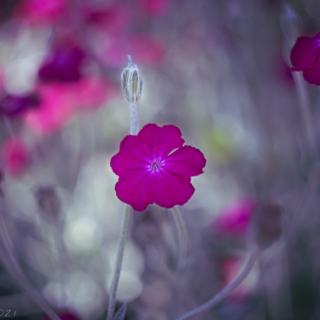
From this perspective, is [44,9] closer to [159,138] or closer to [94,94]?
[94,94]

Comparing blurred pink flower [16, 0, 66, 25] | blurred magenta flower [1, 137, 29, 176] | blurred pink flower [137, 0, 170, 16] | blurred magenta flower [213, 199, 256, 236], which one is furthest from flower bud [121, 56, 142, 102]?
blurred pink flower [137, 0, 170, 16]

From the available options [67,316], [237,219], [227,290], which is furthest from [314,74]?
[67,316]

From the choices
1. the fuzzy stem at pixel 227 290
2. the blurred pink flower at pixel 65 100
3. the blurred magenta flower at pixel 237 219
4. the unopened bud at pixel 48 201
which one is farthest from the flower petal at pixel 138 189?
the blurred pink flower at pixel 65 100

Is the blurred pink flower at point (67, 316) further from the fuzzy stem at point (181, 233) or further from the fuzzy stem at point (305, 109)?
the fuzzy stem at point (305, 109)

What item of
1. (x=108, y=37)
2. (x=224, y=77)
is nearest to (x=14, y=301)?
(x=108, y=37)

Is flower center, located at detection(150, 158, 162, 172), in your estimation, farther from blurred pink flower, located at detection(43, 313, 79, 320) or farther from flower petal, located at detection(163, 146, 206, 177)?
blurred pink flower, located at detection(43, 313, 79, 320)

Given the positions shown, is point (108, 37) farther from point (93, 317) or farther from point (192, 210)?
point (93, 317)
